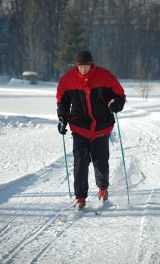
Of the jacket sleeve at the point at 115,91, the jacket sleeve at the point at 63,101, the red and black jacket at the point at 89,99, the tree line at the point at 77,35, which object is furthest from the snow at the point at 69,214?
the tree line at the point at 77,35

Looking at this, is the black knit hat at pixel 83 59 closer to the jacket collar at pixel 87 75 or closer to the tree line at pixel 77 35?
the jacket collar at pixel 87 75

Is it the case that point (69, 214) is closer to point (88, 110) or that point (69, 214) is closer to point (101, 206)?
point (101, 206)

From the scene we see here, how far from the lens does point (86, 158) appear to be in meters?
5.34

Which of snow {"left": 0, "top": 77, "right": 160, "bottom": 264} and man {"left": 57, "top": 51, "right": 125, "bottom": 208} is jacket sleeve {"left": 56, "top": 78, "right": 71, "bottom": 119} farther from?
snow {"left": 0, "top": 77, "right": 160, "bottom": 264}

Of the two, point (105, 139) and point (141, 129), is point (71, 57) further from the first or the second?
point (105, 139)

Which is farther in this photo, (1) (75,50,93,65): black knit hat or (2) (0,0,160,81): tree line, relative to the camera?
(2) (0,0,160,81): tree line

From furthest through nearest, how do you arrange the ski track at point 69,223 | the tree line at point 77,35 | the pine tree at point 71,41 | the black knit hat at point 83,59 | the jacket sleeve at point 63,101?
1. the tree line at point 77,35
2. the pine tree at point 71,41
3. the jacket sleeve at point 63,101
4. the black knit hat at point 83,59
5. the ski track at point 69,223

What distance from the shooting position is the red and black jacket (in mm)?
5152

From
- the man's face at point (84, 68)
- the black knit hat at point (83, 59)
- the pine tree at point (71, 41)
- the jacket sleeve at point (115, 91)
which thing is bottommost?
the pine tree at point (71, 41)

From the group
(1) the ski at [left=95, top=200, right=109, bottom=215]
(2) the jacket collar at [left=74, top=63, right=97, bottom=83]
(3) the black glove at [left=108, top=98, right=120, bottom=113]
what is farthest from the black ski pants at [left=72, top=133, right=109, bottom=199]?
(2) the jacket collar at [left=74, top=63, right=97, bottom=83]

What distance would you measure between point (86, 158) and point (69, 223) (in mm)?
899

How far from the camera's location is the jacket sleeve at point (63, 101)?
525cm

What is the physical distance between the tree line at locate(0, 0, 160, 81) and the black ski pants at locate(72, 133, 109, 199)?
4252cm

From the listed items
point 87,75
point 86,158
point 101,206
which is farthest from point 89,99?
point 101,206
